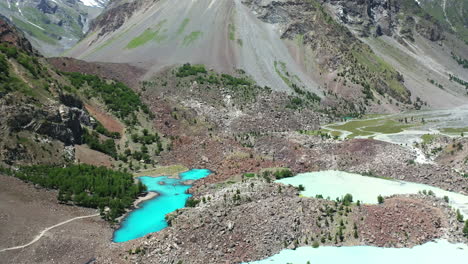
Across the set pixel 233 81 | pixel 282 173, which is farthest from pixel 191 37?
pixel 282 173

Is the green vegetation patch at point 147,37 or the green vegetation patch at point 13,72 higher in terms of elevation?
the green vegetation patch at point 147,37

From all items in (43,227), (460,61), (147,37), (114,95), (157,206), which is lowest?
(157,206)

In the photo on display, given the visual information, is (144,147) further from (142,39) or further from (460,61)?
(460,61)

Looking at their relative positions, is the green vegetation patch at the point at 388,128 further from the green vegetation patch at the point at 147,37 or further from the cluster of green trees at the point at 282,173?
the green vegetation patch at the point at 147,37

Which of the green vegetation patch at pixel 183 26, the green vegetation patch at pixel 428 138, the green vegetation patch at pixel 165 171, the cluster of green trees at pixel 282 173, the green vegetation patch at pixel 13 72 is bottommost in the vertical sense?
the green vegetation patch at pixel 165 171

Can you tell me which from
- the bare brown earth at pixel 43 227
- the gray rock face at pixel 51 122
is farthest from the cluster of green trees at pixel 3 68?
the bare brown earth at pixel 43 227

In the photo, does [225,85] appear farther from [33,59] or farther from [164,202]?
[164,202]

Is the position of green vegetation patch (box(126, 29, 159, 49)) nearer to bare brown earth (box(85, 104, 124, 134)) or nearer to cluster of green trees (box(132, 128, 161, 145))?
bare brown earth (box(85, 104, 124, 134))
